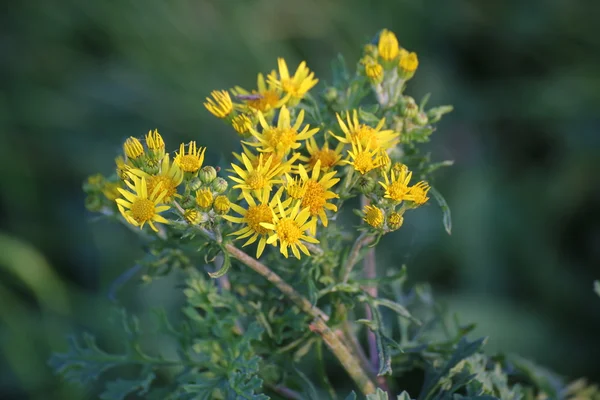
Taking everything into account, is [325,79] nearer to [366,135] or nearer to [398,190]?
[366,135]

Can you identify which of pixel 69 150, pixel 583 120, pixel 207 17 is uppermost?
pixel 207 17

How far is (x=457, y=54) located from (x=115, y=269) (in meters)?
3.24

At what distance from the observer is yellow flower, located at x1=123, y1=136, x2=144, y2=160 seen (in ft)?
6.26

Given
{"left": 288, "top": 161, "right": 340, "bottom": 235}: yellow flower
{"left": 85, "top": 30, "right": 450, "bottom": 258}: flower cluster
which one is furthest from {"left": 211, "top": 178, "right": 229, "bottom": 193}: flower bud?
{"left": 288, "top": 161, "right": 340, "bottom": 235}: yellow flower

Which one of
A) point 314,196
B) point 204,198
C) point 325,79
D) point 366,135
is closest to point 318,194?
point 314,196

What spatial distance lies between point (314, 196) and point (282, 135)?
0.20 m

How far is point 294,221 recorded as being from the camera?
1.86m

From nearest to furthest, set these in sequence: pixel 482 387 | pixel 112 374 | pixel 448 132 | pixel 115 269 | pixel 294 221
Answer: pixel 294 221 < pixel 482 387 < pixel 112 374 < pixel 115 269 < pixel 448 132

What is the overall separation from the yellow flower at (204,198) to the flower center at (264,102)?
1.37ft

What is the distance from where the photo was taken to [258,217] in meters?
1.89

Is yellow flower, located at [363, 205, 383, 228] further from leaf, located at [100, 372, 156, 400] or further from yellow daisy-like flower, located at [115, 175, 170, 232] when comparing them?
leaf, located at [100, 372, 156, 400]

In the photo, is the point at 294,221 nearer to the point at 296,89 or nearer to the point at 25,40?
the point at 296,89

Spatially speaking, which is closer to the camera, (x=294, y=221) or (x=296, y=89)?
(x=294, y=221)

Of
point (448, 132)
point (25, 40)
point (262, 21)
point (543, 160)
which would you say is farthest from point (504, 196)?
point (25, 40)
